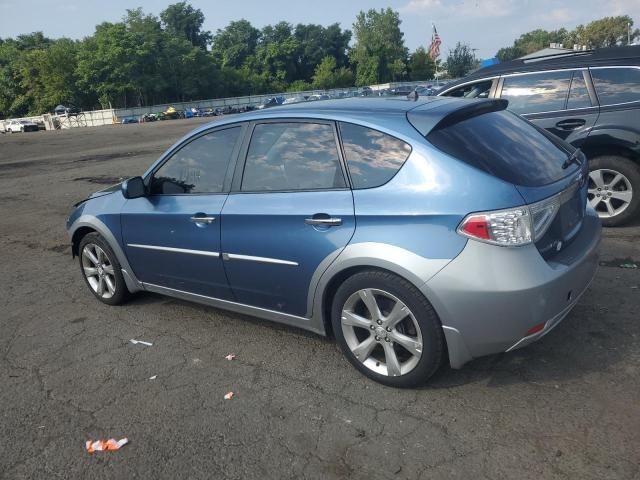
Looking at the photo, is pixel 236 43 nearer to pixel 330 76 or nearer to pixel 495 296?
pixel 330 76

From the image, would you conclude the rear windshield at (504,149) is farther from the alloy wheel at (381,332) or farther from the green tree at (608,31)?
the green tree at (608,31)

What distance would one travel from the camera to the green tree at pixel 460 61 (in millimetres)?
92000

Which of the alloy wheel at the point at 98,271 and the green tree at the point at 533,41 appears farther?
the green tree at the point at 533,41

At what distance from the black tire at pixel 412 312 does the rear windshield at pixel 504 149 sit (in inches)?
30.4

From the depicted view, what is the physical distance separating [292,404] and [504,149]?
1.93 m

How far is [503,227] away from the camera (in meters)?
2.78

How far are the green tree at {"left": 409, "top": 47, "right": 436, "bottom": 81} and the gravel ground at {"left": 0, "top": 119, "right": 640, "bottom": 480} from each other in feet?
377

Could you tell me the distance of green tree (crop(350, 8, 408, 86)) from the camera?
4232 inches

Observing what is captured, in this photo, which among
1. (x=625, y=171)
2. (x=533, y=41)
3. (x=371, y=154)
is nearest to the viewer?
(x=371, y=154)

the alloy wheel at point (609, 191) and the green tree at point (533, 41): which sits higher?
the green tree at point (533, 41)

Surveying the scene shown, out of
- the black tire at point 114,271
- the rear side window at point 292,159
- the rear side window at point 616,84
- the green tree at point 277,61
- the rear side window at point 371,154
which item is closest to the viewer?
the rear side window at point 371,154

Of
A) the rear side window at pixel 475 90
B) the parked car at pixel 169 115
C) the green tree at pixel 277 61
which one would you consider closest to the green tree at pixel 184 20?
the green tree at pixel 277 61

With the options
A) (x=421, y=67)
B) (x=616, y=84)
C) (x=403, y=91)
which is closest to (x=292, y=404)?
(x=403, y=91)

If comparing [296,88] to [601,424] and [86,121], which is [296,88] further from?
[601,424]
